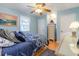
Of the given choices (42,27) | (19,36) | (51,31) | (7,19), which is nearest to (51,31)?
(51,31)

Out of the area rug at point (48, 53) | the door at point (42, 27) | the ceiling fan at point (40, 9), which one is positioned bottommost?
the area rug at point (48, 53)

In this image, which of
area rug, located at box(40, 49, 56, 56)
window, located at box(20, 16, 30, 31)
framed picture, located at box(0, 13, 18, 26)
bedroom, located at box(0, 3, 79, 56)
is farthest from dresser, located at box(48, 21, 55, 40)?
framed picture, located at box(0, 13, 18, 26)

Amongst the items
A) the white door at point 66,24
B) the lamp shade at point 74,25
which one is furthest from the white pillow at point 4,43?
the lamp shade at point 74,25

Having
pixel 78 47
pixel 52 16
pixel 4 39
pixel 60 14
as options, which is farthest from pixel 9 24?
pixel 78 47

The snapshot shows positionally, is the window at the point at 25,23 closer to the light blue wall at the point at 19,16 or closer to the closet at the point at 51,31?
the light blue wall at the point at 19,16

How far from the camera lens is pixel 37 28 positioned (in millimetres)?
1571

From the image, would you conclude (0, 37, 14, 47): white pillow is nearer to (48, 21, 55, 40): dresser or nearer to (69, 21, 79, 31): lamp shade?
(48, 21, 55, 40): dresser

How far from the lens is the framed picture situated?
4.92 ft

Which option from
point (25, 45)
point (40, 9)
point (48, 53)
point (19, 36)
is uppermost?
point (40, 9)

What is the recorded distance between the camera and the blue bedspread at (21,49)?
1.49 metres

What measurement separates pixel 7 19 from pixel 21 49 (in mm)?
393

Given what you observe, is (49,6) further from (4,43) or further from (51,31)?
(4,43)

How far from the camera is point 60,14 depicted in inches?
62.3

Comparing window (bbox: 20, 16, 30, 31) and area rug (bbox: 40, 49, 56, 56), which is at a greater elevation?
window (bbox: 20, 16, 30, 31)
